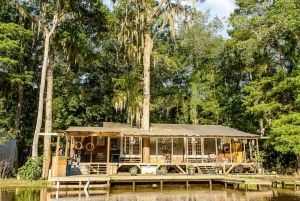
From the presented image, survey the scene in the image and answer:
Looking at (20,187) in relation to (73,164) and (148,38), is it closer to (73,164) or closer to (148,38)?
(73,164)

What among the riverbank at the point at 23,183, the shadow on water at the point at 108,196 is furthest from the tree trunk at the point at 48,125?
the shadow on water at the point at 108,196

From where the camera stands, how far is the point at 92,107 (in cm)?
2559

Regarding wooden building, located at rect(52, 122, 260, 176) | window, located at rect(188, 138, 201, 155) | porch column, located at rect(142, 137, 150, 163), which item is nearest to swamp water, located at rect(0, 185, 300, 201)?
wooden building, located at rect(52, 122, 260, 176)

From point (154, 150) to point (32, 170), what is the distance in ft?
25.7

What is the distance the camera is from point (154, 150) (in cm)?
1950

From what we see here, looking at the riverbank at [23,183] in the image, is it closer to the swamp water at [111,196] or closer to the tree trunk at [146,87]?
the swamp water at [111,196]

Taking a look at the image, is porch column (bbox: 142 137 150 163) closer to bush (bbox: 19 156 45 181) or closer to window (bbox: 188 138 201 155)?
window (bbox: 188 138 201 155)

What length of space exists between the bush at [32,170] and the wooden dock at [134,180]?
214 centimetres

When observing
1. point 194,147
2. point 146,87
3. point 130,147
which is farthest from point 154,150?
point 146,87

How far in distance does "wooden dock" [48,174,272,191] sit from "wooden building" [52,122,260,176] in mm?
1272

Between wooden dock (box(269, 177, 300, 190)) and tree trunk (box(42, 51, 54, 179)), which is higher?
tree trunk (box(42, 51, 54, 179))

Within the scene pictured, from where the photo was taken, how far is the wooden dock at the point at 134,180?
43.0ft

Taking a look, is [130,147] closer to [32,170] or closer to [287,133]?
[32,170]

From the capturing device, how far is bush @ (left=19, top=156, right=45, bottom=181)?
593 inches
